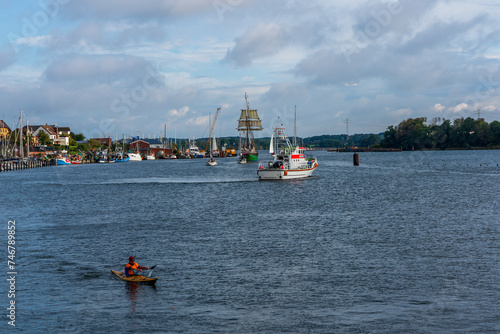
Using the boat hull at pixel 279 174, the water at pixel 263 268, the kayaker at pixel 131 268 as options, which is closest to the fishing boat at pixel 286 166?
the boat hull at pixel 279 174

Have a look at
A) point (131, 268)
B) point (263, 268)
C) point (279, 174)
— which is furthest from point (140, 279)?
point (279, 174)

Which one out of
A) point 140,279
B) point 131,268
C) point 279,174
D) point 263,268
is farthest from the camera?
point 279,174

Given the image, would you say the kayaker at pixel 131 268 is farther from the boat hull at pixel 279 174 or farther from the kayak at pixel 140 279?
the boat hull at pixel 279 174

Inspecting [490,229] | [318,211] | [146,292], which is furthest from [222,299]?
[318,211]

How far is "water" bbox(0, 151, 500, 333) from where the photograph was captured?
29.6 metres

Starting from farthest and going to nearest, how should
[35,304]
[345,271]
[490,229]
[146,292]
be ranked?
1. [490,229]
2. [345,271]
3. [146,292]
4. [35,304]

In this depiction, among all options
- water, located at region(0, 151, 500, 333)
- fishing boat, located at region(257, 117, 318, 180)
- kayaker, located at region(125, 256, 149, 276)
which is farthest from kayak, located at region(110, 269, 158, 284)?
fishing boat, located at region(257, 117, 318, 180)

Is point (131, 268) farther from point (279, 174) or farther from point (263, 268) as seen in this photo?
point (279, 174)

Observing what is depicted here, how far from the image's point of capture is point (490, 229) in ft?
181

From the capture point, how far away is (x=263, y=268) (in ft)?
131

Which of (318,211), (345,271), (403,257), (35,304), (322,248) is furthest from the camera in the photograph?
(318,211)

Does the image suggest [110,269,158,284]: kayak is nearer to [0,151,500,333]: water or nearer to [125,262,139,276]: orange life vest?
Answer: [125,262,139,276]: orange life vest

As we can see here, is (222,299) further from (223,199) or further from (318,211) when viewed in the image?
(223,199)

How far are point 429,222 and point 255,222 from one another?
65.0ft
